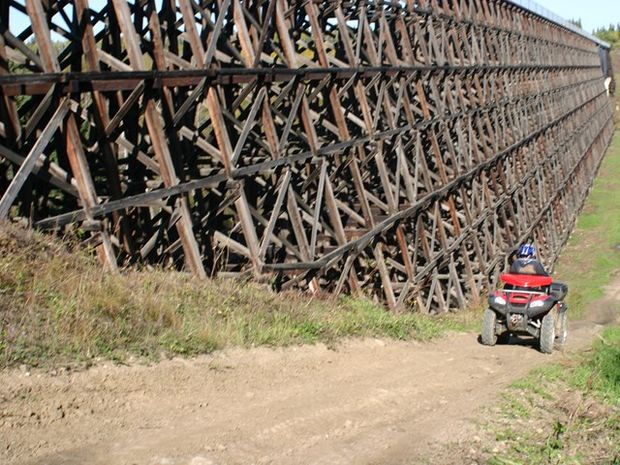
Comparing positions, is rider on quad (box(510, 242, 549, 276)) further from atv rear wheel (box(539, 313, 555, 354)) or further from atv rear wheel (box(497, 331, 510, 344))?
atv rear wheel (box(497, 331, 510, 344))

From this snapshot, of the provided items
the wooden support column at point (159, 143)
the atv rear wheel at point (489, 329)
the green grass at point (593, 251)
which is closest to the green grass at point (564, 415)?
the atv rear wheel at point (489, 329)

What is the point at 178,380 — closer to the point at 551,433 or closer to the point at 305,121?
the point at 551,433

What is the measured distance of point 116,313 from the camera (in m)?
5.79

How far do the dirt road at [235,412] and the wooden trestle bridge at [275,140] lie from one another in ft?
5.46

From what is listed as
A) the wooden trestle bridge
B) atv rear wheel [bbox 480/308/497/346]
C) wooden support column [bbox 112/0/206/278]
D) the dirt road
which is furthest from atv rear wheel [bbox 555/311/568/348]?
wooden support column [bbox 112/0/206/278]

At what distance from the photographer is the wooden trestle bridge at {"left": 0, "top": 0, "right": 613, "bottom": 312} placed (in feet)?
24.1

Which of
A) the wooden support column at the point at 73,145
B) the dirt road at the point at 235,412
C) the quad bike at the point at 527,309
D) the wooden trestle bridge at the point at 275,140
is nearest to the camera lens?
the dirt road at the point at 235,412

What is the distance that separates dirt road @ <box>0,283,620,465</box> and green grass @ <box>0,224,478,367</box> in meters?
0.16

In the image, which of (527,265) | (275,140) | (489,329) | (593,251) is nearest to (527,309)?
(489,329)

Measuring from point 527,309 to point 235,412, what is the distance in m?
5.48

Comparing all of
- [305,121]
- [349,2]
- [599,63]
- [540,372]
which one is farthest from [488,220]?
[599,63]

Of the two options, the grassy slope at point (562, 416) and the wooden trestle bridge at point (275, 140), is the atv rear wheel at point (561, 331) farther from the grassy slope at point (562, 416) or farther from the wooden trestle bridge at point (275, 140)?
the wooden trestle bridge at point (275, 140)

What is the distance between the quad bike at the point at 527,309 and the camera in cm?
964

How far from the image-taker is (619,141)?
53500 mm
